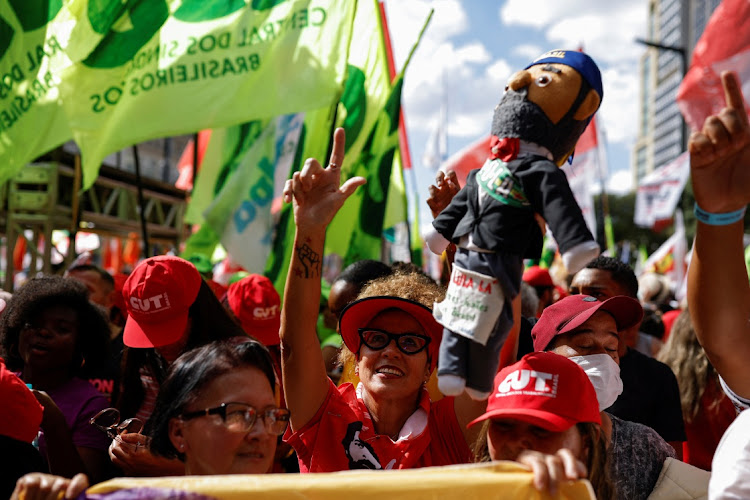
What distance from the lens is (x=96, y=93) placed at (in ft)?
15.8

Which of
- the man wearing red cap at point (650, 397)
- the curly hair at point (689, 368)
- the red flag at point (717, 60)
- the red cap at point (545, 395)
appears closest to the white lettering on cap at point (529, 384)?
the red cap at point (545, 395)

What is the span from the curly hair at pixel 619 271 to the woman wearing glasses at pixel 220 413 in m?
2.28

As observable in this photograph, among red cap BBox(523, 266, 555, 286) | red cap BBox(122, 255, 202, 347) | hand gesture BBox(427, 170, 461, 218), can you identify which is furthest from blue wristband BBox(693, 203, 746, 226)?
red cap BBox(523, 266, 555, 286)

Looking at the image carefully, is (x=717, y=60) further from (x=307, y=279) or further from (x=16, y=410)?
(x=16, y=410)

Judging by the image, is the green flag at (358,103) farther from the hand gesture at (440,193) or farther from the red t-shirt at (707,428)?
the hand gesture at (440,193)

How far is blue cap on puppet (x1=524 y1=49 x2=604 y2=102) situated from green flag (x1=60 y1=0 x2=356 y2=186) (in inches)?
136

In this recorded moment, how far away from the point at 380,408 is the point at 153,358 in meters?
1.06

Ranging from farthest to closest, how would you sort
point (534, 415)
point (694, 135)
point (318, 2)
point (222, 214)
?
1. point (222, 214)
2. point (318, 2)
3. point (534, 415)
4. point (694, 135)

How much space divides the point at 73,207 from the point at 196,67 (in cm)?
227

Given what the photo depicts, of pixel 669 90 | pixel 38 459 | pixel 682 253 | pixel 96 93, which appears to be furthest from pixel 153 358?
pixel 669 90

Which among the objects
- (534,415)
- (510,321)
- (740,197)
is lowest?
(534,415)

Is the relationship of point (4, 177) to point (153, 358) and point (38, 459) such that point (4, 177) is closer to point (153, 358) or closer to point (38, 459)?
point (153, 358)

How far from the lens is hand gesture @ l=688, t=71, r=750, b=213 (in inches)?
61.6

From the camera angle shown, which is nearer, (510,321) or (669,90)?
(510,321)
